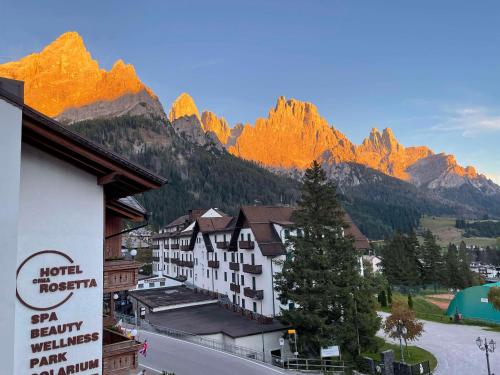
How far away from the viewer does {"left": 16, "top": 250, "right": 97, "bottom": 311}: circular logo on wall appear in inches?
364

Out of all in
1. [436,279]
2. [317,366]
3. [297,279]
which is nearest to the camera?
[317,366]

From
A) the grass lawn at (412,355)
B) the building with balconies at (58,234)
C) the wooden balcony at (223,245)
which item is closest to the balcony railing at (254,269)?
the wooden balcony at (223,245)

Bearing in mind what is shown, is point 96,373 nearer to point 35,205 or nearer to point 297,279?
point 35,205

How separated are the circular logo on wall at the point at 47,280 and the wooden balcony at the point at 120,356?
242 centimetres

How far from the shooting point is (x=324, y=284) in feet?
103

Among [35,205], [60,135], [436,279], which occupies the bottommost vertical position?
[436,279]

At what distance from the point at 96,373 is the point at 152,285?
2190 inches

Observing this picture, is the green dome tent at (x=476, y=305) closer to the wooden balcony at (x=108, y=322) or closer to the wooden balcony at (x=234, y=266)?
the wooden balcony at (x=234, y=266)

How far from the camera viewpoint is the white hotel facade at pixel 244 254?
43031mm

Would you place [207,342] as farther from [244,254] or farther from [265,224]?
[265,224]

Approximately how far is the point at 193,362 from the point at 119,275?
20291 millimetres

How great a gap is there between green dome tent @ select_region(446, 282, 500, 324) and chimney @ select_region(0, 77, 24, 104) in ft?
203

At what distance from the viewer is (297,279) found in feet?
107

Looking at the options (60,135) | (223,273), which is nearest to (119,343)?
(60,135)
